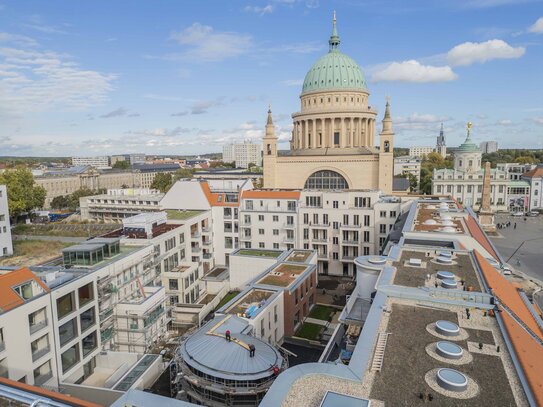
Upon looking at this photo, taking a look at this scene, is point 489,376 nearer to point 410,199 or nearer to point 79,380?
point 79,380

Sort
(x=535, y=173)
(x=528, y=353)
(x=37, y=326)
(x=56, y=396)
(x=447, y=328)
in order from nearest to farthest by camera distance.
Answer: (x=56, y=396) → (x=528, y=353) → (x=447, y=328) → (x=37, y=326) → (x=535, y=173)

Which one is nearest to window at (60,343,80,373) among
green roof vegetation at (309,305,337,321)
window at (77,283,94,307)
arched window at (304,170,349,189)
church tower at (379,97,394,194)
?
window at (77,283,94,307)

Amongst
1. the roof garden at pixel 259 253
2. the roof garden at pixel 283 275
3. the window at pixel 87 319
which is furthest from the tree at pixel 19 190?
the roof garden at pixel 283 275

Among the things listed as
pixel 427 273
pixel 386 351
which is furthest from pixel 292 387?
pixel 427 273

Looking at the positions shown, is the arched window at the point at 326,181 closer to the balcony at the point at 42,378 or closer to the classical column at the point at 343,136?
the classical column at the point at 343,136

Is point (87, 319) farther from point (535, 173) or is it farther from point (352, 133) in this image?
point (535, 173)

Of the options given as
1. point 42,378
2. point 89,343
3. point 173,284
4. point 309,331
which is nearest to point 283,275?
point 309,331
